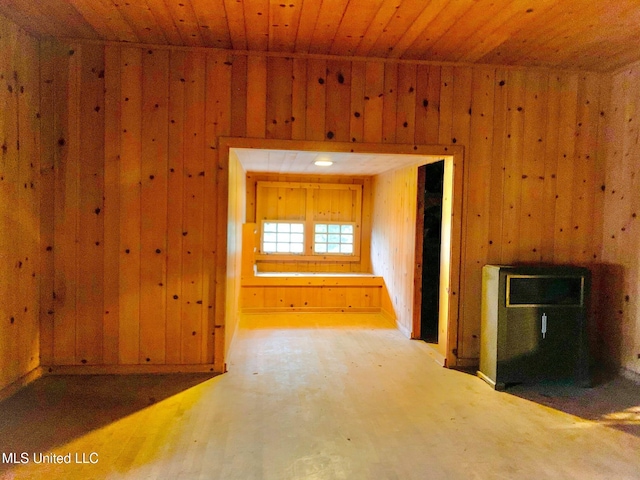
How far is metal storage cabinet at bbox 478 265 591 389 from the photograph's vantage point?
10.5 ft

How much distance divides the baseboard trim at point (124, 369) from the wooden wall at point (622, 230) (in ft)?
10.3

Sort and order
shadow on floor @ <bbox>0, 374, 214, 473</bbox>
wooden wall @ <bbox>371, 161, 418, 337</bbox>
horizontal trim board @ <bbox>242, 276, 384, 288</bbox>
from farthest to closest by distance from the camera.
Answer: horizontal trim board @ <bbox>242, 276, 384, 288</bbox>
wooden wall @ <bbox>371, 161, 418, 337</bbox>
shadow on floor @ <bbox>0, 374, 214, 473</bbox>

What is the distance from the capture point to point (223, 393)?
301cm

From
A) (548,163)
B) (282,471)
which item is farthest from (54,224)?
(548,163)

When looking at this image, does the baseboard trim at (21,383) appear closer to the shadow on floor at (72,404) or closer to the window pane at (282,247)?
the shadow on floor at (72,404)

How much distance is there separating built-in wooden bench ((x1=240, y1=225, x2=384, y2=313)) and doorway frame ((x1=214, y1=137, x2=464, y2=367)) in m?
2.06

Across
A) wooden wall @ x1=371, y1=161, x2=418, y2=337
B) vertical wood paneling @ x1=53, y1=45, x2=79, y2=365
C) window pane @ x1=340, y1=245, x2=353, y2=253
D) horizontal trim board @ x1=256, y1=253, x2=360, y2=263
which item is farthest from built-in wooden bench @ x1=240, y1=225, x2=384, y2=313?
vertical wood paneling @ x1=53, y1=45, x2=79, y2=365

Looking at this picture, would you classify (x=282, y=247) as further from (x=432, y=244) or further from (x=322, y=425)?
(x=322, y=425)

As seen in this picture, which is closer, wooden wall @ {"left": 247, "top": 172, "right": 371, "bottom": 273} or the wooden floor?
the wooden floor

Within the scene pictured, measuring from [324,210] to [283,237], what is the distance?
0.71 m

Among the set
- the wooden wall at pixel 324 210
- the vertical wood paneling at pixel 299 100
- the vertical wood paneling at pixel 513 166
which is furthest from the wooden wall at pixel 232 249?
the vertical wood paneling at pixel 513 166

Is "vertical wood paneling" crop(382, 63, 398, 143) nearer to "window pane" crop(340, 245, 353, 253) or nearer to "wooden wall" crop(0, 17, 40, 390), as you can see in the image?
"wooden wall" crop(0, 17, 40, 390)

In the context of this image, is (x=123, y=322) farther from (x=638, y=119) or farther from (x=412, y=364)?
(x=638, y=119)

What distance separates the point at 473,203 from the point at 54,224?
3.14 m
